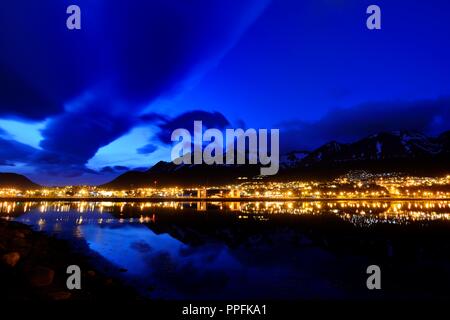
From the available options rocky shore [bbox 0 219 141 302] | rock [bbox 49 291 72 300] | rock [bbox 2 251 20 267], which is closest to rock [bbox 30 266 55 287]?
A: rocky shore [bbox 0 219 141 302]

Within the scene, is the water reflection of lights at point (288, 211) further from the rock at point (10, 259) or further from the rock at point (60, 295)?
the rock at point (60, 295)

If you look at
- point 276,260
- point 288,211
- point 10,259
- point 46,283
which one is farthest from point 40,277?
point 288,211

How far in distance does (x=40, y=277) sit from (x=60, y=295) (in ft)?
6.72

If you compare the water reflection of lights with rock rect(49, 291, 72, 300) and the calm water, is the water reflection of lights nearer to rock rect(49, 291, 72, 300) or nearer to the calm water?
the calm water

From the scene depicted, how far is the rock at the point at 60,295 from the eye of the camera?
37.5ft

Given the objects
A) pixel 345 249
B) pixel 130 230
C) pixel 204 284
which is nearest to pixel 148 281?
pixel 204 284

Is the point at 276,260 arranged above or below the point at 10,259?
below

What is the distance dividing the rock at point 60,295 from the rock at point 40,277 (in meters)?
1.23

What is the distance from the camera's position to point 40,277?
13008 mm

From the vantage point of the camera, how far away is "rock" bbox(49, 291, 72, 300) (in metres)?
11.4

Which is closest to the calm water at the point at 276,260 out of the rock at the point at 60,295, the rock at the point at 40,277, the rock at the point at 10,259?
the rock at the point at 60,295

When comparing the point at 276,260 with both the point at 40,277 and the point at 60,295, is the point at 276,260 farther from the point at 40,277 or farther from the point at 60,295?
the point at 40,277

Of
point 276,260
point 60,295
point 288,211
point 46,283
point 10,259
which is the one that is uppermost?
point 288,211
